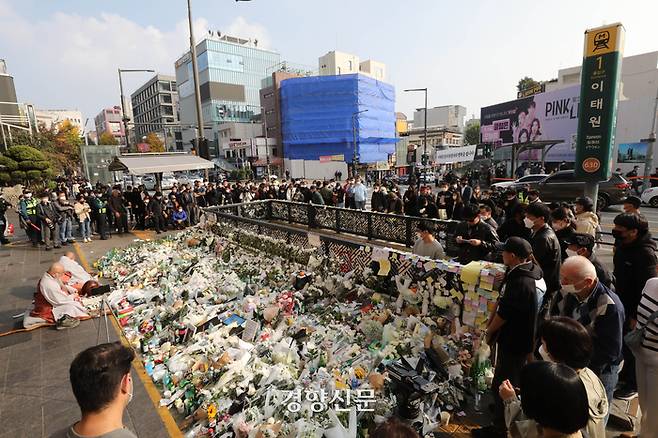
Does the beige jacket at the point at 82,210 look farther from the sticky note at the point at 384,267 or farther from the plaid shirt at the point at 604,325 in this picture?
the plaid shirt at the point at 604,325

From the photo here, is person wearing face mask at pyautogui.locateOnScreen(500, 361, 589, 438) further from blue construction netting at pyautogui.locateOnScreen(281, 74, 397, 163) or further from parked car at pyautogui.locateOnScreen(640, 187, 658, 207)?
blue construction netting at pyautogui.locateOnScreen(281, 74, 397, 163)

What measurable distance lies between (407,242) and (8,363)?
26.3ft

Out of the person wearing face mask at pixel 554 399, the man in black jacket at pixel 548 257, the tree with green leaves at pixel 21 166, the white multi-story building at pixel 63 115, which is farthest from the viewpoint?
the white multi-story building at pixel 63 115

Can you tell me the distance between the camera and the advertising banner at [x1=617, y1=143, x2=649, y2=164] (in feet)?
78.7

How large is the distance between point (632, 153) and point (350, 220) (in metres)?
25.1

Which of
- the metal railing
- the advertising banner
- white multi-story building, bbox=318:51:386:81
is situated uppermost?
white multi-story building, bbox=318:51:386:81

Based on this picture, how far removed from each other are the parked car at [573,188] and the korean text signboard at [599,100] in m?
7.40

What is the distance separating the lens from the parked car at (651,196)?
1675 cm

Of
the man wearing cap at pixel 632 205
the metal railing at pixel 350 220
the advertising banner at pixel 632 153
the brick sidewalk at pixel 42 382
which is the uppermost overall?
the advertising banner at pixel 632 153

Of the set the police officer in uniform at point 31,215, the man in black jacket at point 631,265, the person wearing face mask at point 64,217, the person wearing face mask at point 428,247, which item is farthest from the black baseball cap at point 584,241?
the police officer in uniform at point 31,215

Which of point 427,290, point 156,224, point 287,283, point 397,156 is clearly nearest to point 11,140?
point 156,224

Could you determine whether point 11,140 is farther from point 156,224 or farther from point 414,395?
point 414,395

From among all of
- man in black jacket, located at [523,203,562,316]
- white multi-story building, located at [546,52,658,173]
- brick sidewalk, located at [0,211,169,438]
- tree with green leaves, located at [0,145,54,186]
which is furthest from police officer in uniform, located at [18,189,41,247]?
white multi-story building, located at [546,52,658,173]

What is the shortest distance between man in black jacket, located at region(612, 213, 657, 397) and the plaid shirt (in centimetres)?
114
